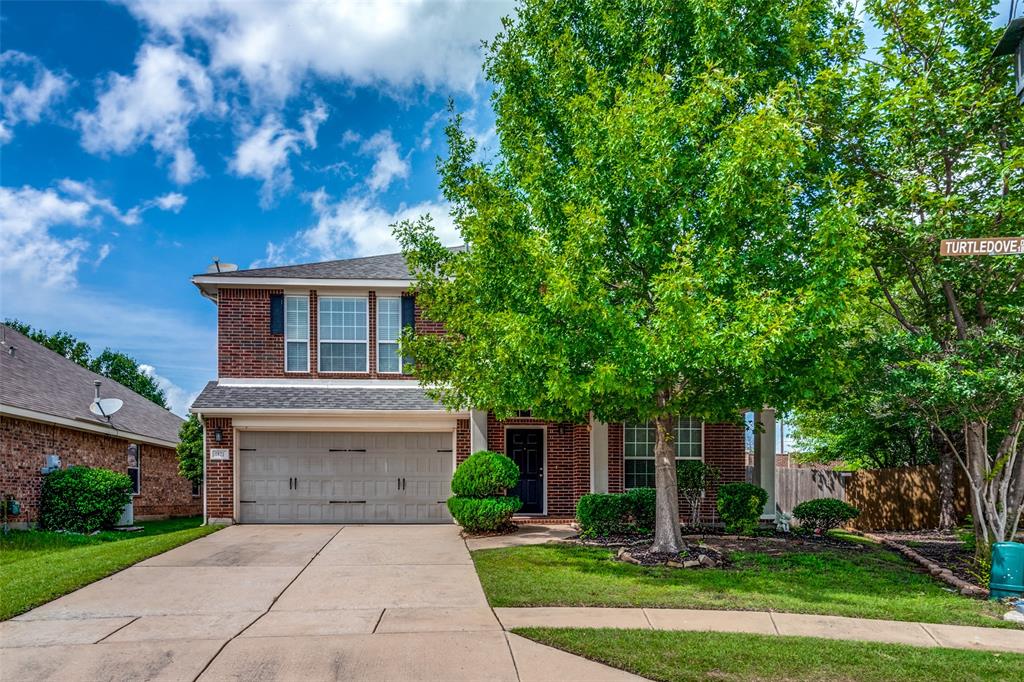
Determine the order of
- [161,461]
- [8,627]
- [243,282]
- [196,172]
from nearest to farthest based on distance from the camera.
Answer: [8,627] < [243,282] < [196,172] < [161,461]

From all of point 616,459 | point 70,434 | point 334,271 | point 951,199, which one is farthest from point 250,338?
point 951,199

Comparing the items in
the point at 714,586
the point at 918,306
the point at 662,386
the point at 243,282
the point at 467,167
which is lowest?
the point at 714,586

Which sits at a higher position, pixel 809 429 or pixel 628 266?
pixel 628 266

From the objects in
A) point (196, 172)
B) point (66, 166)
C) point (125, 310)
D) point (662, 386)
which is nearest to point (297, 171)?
point (196, 172)

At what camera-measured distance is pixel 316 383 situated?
16609 millimetres

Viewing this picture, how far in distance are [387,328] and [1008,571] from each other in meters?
12.6

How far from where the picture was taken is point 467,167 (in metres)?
13.3

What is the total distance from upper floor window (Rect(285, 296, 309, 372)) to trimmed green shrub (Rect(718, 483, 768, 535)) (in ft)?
32.2

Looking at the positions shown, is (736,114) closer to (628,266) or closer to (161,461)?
(628,266)

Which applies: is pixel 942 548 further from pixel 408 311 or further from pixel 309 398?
pixel 309 398

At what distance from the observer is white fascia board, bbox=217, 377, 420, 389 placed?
1642cm

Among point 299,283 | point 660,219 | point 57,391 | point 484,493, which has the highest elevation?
point 299,283

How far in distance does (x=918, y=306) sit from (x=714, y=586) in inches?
258

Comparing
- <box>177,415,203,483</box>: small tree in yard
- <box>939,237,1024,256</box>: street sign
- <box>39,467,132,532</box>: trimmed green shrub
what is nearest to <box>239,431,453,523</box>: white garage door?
<box>39,467,132,532</box>: trimmed green shrub
